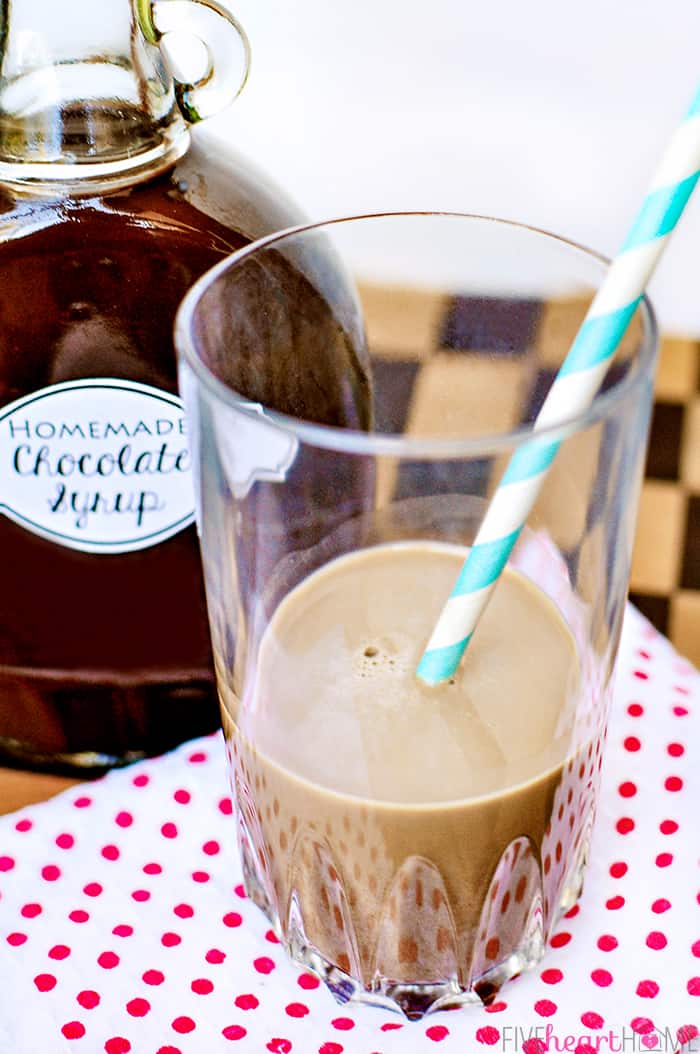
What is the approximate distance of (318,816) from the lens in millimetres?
516

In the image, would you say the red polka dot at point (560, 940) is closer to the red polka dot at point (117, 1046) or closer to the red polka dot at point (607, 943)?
the red polka dot at point (607, 943)

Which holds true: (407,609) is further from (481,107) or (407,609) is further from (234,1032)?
(481,107)

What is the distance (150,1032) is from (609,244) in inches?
32.3

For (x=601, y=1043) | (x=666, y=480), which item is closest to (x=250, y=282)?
(x=601, y=1043)

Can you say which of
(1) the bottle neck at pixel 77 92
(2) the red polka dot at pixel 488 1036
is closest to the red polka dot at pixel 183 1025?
(2) the red polka dot at pixel 488 1036

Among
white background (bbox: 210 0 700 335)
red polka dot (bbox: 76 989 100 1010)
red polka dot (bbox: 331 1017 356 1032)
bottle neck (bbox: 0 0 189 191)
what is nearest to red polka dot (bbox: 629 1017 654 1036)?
red polka dot (bbox: 331 1017 356 1032)

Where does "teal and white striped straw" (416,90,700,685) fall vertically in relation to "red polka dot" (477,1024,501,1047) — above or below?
above

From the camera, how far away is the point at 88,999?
55 centimetres

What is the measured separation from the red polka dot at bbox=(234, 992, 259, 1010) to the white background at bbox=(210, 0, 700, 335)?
73 cm

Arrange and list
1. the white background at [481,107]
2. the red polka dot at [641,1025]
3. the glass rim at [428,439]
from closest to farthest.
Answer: the glass rim at [428,439], the red polka dot at [641,1025], the white background at [481,107]

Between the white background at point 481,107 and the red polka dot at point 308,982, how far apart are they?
708 millimetres

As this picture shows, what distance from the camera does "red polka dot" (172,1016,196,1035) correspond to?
1.77 feet

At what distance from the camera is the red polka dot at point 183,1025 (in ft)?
1.77

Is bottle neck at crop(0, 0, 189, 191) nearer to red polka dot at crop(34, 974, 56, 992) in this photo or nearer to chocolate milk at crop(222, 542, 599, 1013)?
chocolate milk at crop(222, 542, 599, 1013)
